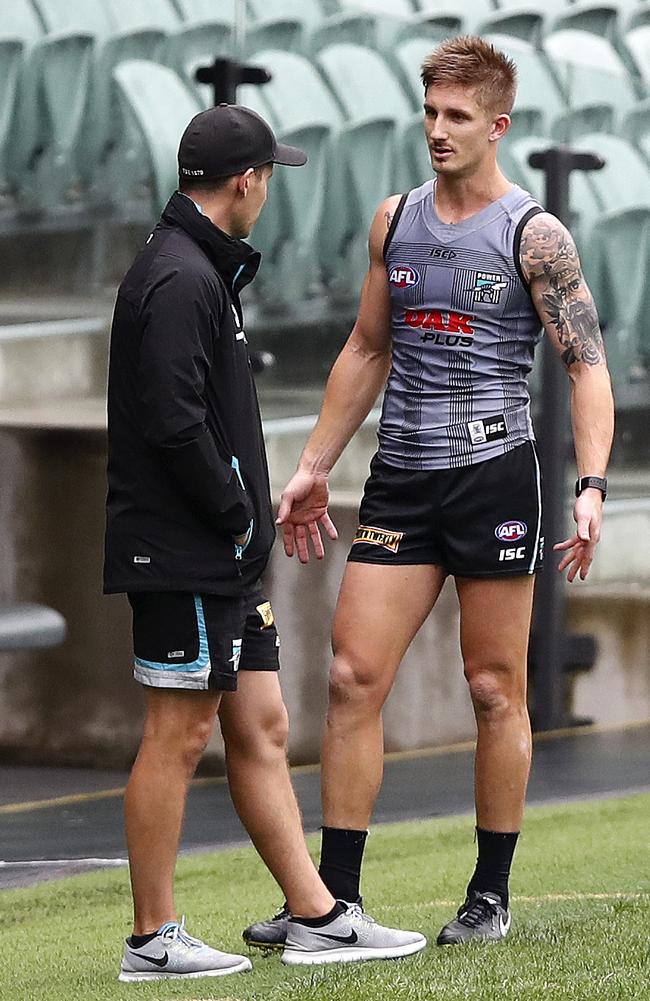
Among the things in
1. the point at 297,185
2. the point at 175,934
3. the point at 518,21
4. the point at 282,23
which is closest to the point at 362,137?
the point at 297,185

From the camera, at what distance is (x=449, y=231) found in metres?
4.27

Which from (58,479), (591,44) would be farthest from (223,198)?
(591,44)

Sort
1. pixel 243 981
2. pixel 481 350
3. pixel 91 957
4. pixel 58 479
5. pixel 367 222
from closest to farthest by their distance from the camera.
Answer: pixel 243 981, pixel 481 350, pixel 91 957, pixel 58 479, pixel 367 222

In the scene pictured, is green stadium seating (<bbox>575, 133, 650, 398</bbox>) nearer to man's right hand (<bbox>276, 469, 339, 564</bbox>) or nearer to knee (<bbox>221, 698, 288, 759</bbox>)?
man's right hand (<bbox>276, 469, 339, 564</bbox>)

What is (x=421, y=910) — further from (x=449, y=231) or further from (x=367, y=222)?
(x=367, y=222)

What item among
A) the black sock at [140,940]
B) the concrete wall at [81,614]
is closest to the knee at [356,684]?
the black sock at [140,940]

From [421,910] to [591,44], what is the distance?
25.9 feet

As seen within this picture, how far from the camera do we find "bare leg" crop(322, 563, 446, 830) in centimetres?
422

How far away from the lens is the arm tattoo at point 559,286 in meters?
4.20

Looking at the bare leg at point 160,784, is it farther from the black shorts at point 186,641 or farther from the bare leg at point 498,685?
the bare leg at point 498,685

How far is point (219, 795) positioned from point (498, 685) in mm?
3571

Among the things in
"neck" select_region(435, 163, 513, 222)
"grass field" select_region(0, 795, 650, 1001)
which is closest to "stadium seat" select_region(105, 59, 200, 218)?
"grass field" select_region(0, 795, 650, 1001)

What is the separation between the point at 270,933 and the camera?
4.14m

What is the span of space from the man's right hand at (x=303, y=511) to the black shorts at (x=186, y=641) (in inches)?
24.8
